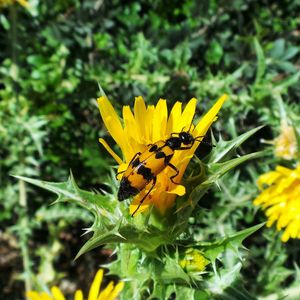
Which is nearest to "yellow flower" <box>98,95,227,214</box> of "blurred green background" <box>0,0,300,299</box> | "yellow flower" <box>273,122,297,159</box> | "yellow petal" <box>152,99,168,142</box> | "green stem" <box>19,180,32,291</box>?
"yellow petal" <box>152,99,168,142</box>

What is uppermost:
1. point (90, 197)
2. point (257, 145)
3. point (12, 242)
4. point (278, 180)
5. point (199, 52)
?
point (90, 197)

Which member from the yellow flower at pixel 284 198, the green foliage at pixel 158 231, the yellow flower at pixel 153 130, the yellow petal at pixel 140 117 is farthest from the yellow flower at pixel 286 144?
the yellow petal at pixel 140 117

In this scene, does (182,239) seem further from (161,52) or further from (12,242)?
(12,242)

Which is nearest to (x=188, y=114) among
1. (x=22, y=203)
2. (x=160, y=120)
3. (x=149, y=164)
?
(x=160, y=120)

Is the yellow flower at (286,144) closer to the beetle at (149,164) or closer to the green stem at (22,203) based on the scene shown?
the beetle at (149,164)

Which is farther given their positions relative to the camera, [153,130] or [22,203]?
[22,203]

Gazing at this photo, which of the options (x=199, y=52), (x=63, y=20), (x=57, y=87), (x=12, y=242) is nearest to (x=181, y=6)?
(x=199, y=52)

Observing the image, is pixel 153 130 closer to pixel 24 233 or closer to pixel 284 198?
pixel 284 198
